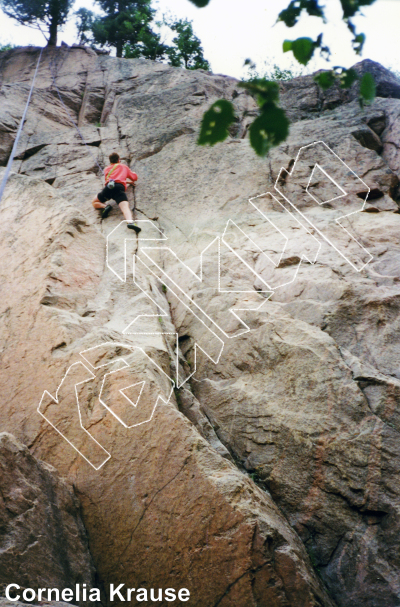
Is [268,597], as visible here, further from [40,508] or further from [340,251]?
[340,251]

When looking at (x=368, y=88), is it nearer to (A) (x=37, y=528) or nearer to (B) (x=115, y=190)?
(A) (x=37, y=528)

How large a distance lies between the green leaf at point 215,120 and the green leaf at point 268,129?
11 cm

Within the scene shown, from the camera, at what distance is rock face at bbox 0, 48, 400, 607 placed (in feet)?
12.7

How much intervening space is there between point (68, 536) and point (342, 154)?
25.0 feet

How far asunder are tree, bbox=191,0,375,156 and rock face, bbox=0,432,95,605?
10.1 feet

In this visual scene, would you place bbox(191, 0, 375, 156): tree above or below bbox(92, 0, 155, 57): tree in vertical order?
below

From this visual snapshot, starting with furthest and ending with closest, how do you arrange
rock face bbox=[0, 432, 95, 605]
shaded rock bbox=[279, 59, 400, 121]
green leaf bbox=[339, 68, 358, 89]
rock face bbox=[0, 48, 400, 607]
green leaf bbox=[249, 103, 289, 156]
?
shaded rock bbox=[279, 59, 400, 121] → rock face bbox=[0, 48, 400, 607] → rock face bbox=[0, 432, 95, 605] → green leaf bbox=[339, 68, 358, 89] → green leaf bbox=[249, 103, 289, 156]

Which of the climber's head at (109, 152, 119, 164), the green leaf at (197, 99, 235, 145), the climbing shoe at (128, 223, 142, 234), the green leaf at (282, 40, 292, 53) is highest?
Result: the green leaf at (282, 40, 292, 53)

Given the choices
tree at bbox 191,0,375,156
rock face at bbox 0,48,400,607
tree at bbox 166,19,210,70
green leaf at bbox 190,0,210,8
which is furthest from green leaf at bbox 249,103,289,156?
tree at bbox 166,19,210,70

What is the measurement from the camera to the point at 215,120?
170cm

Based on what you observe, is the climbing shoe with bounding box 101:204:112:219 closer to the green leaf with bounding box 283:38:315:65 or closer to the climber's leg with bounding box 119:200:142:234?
the climber's leg with bounding box 119:200:142:234

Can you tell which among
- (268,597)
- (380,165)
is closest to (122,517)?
(268,597)

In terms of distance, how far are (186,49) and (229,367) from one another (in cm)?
1386

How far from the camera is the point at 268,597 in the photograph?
3.51 meters
